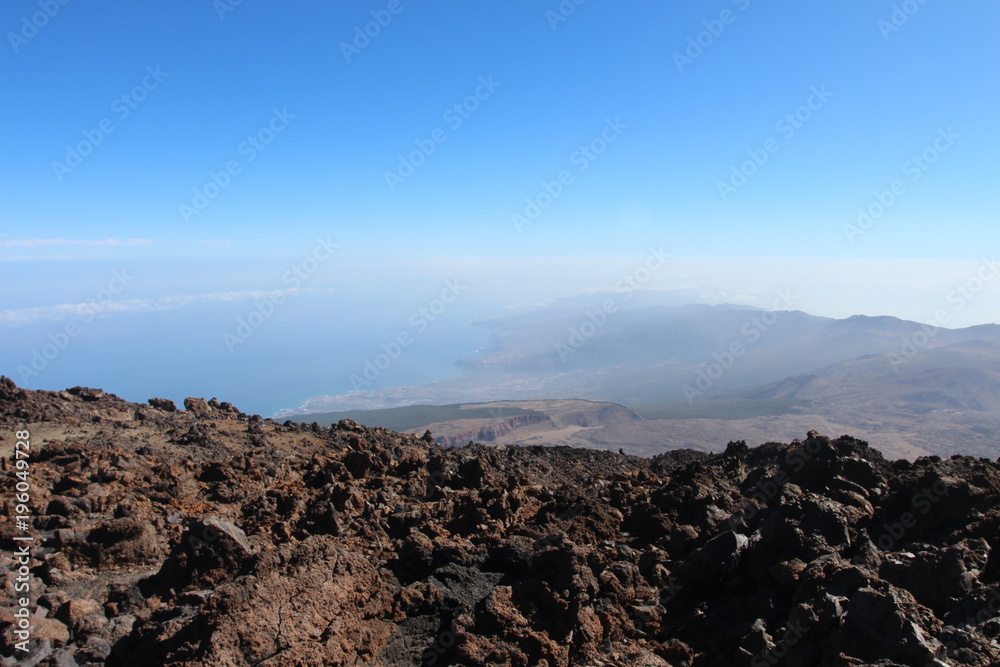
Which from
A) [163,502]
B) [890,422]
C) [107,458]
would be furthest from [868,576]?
[890,422]

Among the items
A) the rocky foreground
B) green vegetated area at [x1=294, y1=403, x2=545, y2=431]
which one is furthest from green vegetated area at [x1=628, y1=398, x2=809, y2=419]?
the rocky foreground

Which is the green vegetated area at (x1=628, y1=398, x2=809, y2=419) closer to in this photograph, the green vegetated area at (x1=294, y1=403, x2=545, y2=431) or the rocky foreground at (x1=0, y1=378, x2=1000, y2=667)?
the green vegetated area at (x1=294, y1=403, x2=545, y2=431)

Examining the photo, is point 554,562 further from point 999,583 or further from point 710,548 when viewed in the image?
point 999,583

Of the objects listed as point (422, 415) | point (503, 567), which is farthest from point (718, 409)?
point (503, 567)

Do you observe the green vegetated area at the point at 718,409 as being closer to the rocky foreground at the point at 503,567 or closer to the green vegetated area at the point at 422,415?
the green vegetated area at the point at 422,415

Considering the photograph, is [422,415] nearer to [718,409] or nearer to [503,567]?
[718,409]
